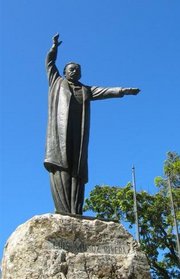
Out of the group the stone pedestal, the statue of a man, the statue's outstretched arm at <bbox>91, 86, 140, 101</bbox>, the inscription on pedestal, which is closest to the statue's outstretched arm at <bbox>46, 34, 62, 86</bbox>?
the statue of a man

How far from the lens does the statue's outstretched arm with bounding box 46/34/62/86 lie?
8250 millimetres

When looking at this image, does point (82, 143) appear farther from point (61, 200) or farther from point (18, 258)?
point (18, 258)

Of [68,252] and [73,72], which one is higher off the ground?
[73,72]

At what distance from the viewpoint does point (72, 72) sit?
8.24 meters

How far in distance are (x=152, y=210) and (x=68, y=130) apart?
769 inches

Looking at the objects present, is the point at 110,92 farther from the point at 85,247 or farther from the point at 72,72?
the point at 85,247

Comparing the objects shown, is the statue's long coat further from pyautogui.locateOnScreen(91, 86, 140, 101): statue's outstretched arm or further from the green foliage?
the green foliage

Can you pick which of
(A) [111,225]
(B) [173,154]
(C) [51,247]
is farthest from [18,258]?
(B) [173,154]

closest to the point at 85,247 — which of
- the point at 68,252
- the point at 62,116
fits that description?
the point at 68,252

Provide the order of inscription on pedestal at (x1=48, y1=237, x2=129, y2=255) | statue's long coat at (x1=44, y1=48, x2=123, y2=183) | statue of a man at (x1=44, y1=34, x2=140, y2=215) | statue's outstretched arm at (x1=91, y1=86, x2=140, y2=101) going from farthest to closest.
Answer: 1. statue's outstretched arm at (x1=91, y1=86, x2=140, y2=101)
2. statue's long coat at (x1=44, y1=48, x2=123, y2=183)
3. statue of a man at (x1=44, y1=34, x2=140, y2=215)
4. inscription on pedestal at (x1=48, y1=237, x2=129, y2=255)

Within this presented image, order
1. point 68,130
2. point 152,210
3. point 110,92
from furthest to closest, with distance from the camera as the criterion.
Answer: point 152,210
point 110,92
point 68,130

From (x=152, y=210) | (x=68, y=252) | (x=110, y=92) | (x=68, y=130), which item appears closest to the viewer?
(x=68, y=252)

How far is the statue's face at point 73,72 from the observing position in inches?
324

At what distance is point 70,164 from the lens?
7.46 meters
